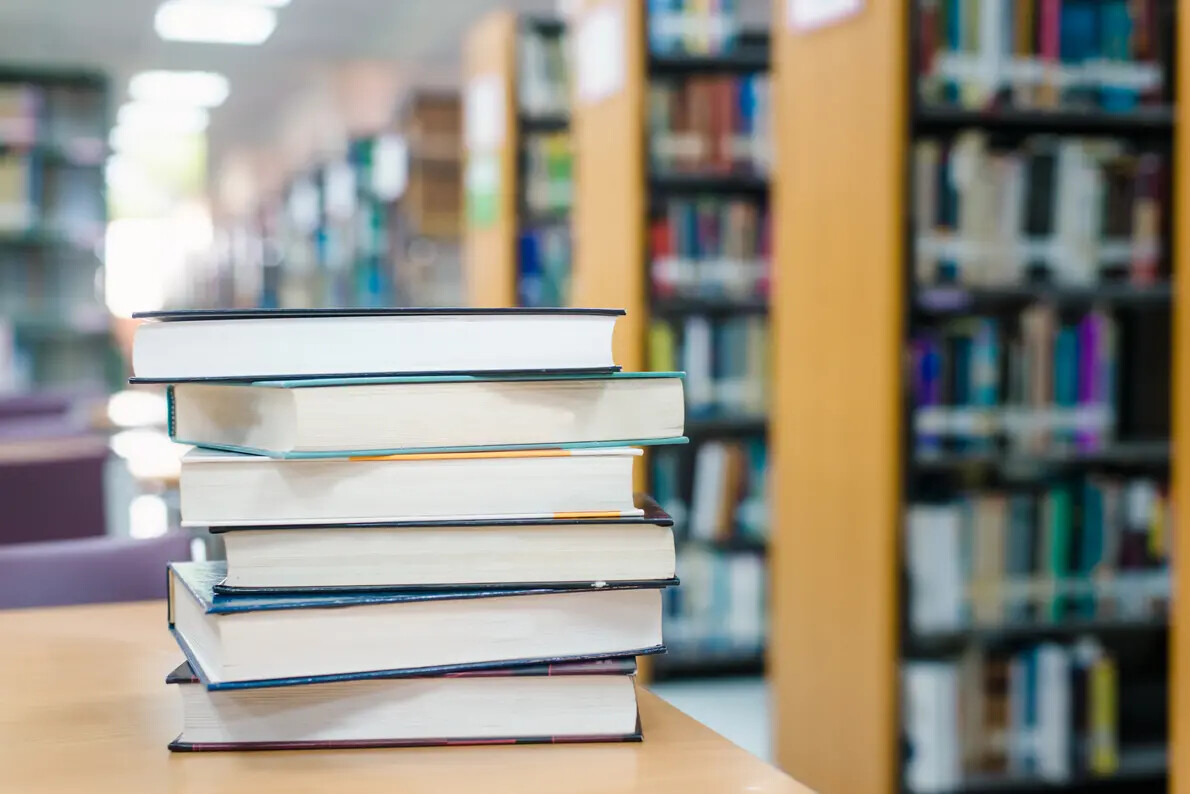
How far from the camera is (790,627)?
9.98ft

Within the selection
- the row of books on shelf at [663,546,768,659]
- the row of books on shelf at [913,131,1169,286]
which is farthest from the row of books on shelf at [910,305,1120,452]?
the row of books on shelf at [663,546,768,659]

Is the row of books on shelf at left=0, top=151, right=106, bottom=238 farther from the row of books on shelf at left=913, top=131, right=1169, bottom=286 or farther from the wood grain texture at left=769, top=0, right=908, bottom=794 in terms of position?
the row of books on shelf at left=913, top=131, right=1169, bottom=286

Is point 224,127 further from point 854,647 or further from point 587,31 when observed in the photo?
point 854,647

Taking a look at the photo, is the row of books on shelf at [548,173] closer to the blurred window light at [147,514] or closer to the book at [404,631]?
the blurred window light at [147,514]

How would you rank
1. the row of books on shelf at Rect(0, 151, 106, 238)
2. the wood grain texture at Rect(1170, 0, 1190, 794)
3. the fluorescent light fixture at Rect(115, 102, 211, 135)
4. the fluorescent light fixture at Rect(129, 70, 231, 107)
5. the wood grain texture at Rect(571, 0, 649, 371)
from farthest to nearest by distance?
the fluorescent light fixture at Rect(115, 102, 211, 135) < the fluorescent light fixture at Rect(129, 70, 231, 107) < the row of books on shelf at Rect(0, 151, 106, 238) < the wood grain texture at Rect(571, 0, 649, 371) < the wood grain texture at Rect(1170, 0, 1190, 794)

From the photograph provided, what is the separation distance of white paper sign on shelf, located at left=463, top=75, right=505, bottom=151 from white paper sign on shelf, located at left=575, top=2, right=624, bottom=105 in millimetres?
752

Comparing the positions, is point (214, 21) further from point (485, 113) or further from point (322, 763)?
point (322, 763)

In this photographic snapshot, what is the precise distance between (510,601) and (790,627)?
91.7 inches

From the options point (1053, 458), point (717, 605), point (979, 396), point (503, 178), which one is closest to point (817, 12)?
point (979, 396)

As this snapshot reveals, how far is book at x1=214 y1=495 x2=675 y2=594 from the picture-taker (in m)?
0.78

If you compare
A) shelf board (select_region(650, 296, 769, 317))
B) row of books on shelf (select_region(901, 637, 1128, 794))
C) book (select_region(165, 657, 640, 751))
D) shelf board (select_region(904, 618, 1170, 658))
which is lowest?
row of books on shelf (select_region(901, 637, 1128, 794))

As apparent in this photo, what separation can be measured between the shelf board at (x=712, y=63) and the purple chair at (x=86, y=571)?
282 centimetres

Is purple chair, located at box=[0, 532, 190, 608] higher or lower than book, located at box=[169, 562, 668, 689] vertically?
lower

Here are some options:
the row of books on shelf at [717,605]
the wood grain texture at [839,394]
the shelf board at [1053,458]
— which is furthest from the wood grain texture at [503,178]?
the shelf board at [1053,458]
